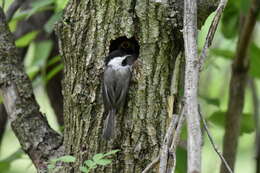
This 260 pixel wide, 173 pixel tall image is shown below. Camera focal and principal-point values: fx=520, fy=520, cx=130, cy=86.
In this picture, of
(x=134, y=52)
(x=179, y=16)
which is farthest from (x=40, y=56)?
(x=179, y=16)

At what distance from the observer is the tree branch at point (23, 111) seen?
2.61m

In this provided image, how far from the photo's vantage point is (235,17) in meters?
3.51

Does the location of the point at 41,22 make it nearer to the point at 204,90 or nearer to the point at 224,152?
the point at 204,90

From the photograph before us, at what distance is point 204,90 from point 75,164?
5.51 feet

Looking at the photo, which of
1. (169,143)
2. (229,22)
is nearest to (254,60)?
(229,22)

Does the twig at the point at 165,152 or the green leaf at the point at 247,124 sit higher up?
the twig at the point at 165,152

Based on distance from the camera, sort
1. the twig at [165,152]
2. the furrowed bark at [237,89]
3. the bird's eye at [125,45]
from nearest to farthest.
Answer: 1. the twig at [165,152]
2. the bird's eye at [125,45]
3. the furrowed bark at [237,89]

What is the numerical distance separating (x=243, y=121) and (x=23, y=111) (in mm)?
1393

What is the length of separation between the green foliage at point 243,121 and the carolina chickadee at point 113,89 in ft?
2.89

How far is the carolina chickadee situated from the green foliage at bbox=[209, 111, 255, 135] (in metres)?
0.88

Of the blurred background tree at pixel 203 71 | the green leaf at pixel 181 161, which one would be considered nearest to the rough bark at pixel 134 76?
the blurred background tree at pixel 203 71

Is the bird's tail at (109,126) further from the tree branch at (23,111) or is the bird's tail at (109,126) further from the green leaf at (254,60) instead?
the green leaf at (254,60)

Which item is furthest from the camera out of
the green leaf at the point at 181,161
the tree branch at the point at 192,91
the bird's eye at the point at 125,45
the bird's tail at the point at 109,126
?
the green leaf at the point at 181,161

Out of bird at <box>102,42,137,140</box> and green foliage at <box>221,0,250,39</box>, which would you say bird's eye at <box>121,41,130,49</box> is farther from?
green foliage at <box>221,0,250,39</box>
